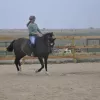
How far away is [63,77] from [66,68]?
2.92 m

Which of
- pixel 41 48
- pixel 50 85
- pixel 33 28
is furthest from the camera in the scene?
pixel 41 48

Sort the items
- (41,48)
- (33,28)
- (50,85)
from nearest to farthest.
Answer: (50,85) → (33,28) → (41,48)

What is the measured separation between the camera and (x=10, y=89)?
9469 mm

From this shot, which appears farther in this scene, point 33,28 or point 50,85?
point 33,28

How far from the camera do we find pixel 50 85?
10.1 m

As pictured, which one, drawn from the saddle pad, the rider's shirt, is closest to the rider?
the rider's shirt

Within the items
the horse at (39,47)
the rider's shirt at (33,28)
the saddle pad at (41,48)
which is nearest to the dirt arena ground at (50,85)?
the horse at (39,47)

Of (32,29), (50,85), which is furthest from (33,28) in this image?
(50,85)

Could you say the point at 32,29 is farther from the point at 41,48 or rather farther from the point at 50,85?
the point at 50,85

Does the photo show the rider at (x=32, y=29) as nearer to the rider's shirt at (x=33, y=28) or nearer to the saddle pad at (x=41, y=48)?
the rider's shirt at (x=33, y=28)

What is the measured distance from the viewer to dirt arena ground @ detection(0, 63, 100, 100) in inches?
330

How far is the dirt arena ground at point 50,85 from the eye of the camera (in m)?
8.38

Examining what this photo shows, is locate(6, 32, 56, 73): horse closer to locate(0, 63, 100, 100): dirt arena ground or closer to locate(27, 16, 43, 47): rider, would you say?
locate(27, 16, 43, 47): rider

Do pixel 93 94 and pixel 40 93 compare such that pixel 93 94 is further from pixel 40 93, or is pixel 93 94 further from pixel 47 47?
pixel 47 47
